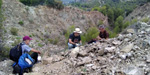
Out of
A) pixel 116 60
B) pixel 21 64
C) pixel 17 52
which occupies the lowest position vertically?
pixel 21 64

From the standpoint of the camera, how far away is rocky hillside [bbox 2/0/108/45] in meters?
16.1

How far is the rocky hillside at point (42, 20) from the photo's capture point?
52.8 feet

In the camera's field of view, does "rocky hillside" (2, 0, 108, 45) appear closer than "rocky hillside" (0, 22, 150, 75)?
No

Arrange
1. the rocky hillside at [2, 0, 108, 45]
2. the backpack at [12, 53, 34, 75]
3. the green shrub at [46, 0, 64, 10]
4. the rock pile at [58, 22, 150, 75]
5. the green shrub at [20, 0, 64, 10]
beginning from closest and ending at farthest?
the rock pile at [58, 22, 150, 75], the backpack at [12, 53, 34, 75], the rocky hillside at [2, 0, 108, 45], the green shrub at [20, 0, 64, 10], the green shrub at [46, 0, 64, 10]

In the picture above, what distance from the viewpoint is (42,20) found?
68.7 ft

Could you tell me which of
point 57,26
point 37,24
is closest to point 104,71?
point 37,24

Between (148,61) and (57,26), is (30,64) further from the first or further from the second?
(57,26)

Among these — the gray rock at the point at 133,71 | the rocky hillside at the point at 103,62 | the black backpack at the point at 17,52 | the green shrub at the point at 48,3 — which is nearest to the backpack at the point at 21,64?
the black backpack at the point at 17,52

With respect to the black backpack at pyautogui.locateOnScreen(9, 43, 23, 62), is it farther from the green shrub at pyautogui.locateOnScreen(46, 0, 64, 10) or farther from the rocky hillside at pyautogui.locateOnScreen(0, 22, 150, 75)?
the green shrub at pyautogui.locateOnScreen(46, 0, 64, 10)

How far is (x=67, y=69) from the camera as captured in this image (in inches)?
153

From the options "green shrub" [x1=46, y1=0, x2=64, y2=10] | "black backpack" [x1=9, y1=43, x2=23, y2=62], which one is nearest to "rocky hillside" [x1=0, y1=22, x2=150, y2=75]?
"black backpack" [x1=9, y1=43, x2=23, y2=62]

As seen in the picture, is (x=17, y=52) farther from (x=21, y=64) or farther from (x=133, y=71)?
(x=133, y=71)

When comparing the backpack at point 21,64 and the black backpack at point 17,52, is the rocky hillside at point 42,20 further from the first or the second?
the backpack at point 21,64

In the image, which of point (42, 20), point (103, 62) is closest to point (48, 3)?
point (42, 20)
